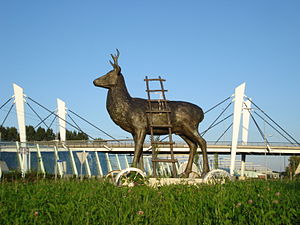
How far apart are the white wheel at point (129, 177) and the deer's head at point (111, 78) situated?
8.30 feet

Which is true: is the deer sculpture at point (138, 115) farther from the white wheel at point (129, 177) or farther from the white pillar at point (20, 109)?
the white pillar at point (20, 109)

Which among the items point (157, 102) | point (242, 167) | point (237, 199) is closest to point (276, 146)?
point (242, 167)

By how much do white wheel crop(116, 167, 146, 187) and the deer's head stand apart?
8.30ft

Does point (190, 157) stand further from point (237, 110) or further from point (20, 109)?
point (237, 110)

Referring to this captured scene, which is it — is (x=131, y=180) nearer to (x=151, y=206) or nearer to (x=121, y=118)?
(x=121, y=118)

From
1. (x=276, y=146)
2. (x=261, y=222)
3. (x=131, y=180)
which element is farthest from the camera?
(x=276, y=146)

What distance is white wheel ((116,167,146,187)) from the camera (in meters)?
8.41

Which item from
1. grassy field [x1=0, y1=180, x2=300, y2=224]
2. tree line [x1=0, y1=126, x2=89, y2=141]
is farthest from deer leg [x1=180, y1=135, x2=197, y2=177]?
tree line [x1=0, y1=126, x2=89, y2=141]

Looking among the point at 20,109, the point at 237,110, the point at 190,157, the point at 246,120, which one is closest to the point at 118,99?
the point at 190,157

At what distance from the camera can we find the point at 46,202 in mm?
5414

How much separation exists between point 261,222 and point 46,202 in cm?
301

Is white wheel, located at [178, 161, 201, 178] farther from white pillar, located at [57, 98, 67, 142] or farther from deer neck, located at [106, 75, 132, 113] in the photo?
white pillar, located at [57, 98, 67, 142]

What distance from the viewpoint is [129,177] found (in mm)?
8539

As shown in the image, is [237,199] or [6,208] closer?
[6,208]
